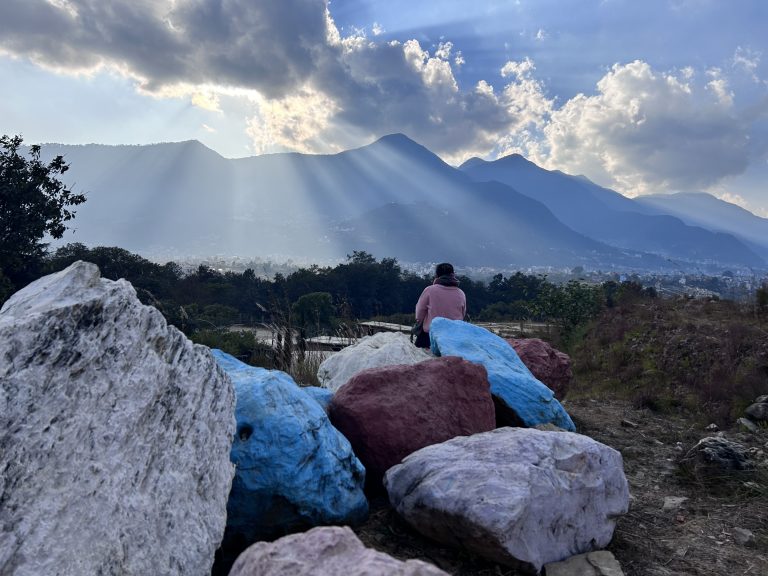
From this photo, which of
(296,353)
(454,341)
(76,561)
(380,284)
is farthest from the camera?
(380,284)

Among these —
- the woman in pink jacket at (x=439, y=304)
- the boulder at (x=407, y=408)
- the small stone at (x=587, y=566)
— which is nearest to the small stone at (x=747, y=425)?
the woman in pink jacket at (x=439, y=304)

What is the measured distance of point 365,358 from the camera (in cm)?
500

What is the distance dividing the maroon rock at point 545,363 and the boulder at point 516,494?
302 centimetres

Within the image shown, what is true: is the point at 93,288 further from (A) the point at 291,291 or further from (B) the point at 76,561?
(A) the point at 291,291

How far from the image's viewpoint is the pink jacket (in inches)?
249

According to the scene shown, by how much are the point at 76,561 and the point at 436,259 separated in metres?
159

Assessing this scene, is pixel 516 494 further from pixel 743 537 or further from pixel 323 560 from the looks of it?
pixel 743 537

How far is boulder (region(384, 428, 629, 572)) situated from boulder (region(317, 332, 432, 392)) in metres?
1.88

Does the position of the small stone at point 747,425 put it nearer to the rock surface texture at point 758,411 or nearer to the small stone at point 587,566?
the rock surface texture at point 758,411

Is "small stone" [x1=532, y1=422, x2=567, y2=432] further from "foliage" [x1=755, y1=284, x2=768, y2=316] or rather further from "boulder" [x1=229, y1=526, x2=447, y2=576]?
"foliage" [x1=755, y1=284, x2=768, y2=316]

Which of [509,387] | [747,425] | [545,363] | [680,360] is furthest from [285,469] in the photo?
[680,360]

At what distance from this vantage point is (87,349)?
79.2 inches

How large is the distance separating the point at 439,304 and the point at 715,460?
3154 mm

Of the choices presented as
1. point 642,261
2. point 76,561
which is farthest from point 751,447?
point 642,261
